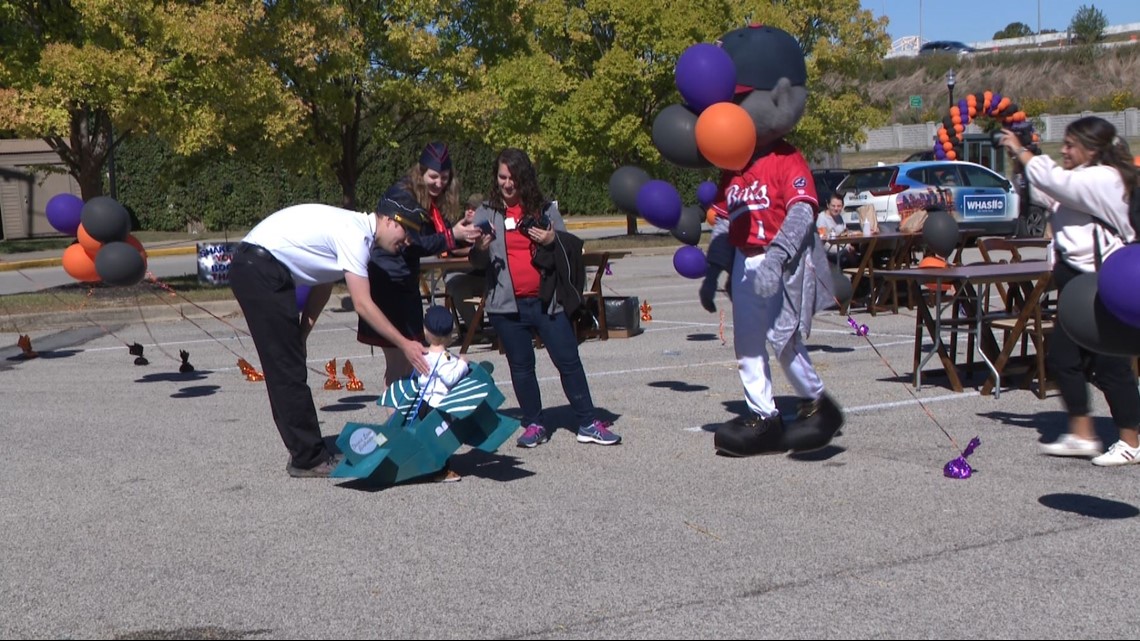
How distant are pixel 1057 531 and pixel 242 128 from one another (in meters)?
14.9

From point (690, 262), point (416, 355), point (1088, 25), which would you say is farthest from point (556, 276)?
point (1088, 25)

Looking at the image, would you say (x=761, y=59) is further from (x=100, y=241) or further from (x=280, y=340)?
(x=100, y=241)

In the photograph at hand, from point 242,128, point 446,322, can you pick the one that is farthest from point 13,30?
point 446,322

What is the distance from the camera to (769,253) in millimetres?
6465

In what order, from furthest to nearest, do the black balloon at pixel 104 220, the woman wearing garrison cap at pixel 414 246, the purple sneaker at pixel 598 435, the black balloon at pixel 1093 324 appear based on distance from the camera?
1. the black balloon at pixel 104 220
2. the purple sneaker at pixel 598 435
3. the woman wearing garrison cap at pixel 414 246
4. the black balloon at pixel 1093 324

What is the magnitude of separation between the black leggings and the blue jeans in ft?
8.24

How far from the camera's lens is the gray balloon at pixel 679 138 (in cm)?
687

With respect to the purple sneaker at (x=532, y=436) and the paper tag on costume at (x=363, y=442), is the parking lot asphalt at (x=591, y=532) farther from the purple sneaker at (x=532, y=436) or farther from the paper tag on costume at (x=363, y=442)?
the paper tag on costume at (x=363, y=442)

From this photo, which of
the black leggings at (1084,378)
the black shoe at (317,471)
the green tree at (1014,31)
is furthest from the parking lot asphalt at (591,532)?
the green tree at (1014,31)

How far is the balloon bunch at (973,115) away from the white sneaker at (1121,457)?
8.26ft

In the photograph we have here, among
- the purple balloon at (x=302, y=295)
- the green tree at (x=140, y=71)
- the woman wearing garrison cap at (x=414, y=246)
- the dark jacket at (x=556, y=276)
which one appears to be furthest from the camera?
the green tree at (x=140, y=71)

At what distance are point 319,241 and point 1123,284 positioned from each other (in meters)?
3.67

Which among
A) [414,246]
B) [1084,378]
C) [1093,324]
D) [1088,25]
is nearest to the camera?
[1093,324]

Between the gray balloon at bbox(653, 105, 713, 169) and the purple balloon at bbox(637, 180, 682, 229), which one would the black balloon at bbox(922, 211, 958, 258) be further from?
the gray balloon at bbox(653, 105, 713, 169)
